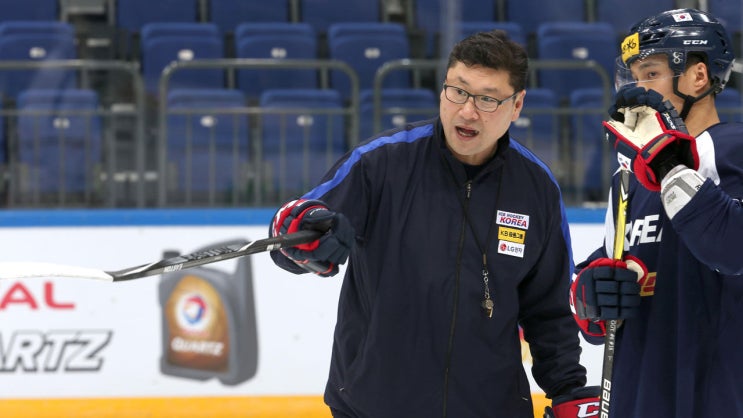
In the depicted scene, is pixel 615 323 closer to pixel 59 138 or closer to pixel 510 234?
pixel 510 234

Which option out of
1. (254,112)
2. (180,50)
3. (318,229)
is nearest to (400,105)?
(254,112)

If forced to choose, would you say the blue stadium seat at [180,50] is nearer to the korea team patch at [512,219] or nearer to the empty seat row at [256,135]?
the empty seat row at [256,135]

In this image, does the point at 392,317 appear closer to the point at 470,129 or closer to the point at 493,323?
the point at 493,323

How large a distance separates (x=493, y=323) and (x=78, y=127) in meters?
2.90

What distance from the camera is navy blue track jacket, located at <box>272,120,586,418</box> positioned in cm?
249

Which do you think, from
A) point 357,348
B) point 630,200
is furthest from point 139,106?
point 630,200

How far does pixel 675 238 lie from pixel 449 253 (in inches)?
21.9

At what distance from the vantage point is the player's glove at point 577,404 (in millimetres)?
2582

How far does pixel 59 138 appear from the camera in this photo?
189 inches

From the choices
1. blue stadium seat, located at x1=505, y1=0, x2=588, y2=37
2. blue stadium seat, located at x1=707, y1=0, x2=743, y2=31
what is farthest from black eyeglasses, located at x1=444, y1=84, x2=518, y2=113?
blue stadium seat, located at x1=505, y1=0, x2=588, y2=37

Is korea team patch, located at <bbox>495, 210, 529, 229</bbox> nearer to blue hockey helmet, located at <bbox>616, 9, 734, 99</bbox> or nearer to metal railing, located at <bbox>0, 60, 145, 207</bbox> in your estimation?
blue hockey helmet, located at <bbox>616, 9, 734, 99</bbox>

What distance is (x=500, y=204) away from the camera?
255cm

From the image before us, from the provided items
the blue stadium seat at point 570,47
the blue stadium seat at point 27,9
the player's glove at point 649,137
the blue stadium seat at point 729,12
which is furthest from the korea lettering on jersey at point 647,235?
the blue stadium seat at point 27,9

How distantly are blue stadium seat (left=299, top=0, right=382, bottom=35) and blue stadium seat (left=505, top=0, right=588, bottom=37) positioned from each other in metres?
0.75
